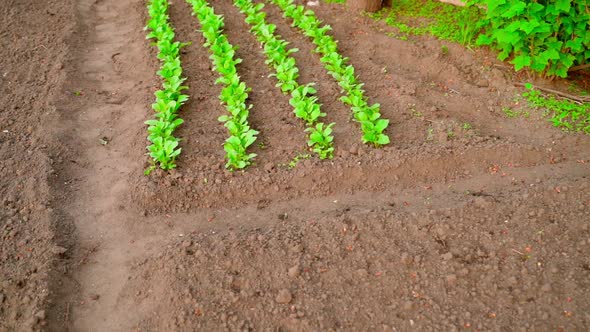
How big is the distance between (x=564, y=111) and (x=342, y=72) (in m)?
2.39

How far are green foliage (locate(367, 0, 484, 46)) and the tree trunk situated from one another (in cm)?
9

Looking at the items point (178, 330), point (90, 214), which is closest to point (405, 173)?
point (178, 330)

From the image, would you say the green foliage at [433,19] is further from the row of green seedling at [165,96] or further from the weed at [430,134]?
the row of green seedling at [165,96]

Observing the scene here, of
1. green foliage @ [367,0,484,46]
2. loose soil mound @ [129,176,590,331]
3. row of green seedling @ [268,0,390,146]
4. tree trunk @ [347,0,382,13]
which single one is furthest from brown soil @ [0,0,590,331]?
tree trunk @ [347,0,382,13]

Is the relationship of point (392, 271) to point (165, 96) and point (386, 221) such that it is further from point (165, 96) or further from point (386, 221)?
point (165, 96)

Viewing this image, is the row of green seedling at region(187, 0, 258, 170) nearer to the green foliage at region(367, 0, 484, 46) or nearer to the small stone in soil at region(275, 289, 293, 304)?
the small stone in soil at region(275, 289, 293, 304)

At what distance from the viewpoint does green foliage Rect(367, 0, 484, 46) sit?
22.3ft

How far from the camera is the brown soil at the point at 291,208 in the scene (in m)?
3.70

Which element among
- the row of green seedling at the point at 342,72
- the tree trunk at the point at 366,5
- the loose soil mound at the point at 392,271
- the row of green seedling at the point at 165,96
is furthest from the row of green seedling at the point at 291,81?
the tree trunk at the point at 366,5

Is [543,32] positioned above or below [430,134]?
above

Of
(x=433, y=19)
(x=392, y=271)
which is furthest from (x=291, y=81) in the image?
(x=392, y=271)

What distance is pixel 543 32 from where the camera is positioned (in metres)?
5.72

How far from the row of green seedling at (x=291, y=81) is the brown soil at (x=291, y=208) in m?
0.14

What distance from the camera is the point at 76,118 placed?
5.71 m
